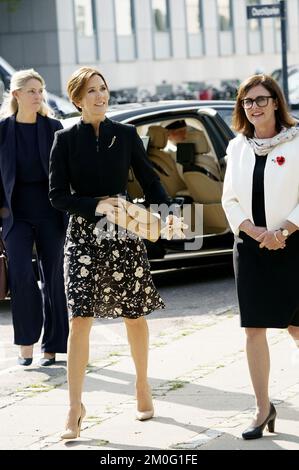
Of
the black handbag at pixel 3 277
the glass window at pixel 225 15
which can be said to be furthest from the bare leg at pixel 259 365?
the glass window at pixel 225 15

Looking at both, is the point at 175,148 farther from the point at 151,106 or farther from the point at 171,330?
the point at 171,330

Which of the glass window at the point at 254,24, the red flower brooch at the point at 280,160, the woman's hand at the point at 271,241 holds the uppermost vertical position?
the glass window at the point at 254,24

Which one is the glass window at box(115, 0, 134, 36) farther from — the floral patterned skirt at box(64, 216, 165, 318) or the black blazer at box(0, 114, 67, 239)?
the floral patterned skirt at box(64, 216, 165, 318)

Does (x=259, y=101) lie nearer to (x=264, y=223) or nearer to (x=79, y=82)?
(x=264, y=223)

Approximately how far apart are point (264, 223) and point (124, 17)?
4155 cm

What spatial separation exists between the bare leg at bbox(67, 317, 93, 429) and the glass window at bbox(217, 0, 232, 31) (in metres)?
46.4

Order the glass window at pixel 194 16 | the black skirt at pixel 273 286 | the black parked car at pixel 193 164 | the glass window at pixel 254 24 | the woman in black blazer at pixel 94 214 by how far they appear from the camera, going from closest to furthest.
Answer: the black skirt at pixel 273 286, the woman in black blazer at pixel 94 214, the black parked car at pixel 193 164, the glass window at pixel 194 16, the glass window at pixel 254 24

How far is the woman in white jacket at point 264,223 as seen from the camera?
600 cm

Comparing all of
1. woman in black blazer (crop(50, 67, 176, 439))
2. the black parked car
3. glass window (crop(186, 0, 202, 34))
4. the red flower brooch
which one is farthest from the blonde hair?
glass window (crop(186, 0, 202, 34))

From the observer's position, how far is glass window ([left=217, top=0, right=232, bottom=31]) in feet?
169

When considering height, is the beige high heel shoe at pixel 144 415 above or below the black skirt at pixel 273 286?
below

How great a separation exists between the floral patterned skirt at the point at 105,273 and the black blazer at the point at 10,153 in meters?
1.84

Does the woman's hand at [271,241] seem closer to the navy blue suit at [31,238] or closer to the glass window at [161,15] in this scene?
the navy blue suit at [31,238]

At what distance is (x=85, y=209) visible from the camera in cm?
620
